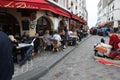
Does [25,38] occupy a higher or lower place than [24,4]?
lower

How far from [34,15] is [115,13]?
43.1 m

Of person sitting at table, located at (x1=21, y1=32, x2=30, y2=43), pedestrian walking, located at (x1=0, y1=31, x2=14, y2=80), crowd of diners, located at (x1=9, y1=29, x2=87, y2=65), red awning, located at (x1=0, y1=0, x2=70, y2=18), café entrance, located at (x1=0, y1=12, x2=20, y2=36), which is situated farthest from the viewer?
café entrance, located at (x1=0, y1=12, x2=20, y2=36)

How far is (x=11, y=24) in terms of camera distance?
1733 centimetres

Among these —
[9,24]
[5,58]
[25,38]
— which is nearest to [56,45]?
[25,38]

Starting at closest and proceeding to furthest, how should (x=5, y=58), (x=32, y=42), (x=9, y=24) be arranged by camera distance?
(x=5, y=58)
(x=32, y=42)
(x=9, y=24)

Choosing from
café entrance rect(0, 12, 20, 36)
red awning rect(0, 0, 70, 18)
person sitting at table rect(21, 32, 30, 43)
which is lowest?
person sitting at table rect(21, 32, 30, 43)

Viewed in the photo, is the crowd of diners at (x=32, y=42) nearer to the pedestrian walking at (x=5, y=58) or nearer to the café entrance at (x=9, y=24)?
the café entrance at (x=9, y=24)

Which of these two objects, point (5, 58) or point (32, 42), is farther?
point (32, 42)

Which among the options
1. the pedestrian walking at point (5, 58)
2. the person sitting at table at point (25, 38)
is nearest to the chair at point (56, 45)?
the person sitting at table at point (25, 38)

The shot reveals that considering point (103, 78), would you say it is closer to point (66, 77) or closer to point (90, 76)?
point (90, 76)

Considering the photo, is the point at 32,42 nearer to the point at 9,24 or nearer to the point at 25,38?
the point at 25,38

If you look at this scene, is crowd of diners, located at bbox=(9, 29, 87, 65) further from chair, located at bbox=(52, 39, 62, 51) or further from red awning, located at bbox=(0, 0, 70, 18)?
red awning, located at bbox=(0, 0, 70, 18)

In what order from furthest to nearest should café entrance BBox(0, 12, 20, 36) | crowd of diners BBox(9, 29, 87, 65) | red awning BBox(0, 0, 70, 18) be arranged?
café entrance BBox(0, 12, 20, 36)
red awning BBox(0, 0, 70, 18)
crowd of diners BBox(9, 29, 87, 65)

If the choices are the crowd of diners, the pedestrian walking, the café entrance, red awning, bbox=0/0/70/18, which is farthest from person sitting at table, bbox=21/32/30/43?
the pedestrian walking
